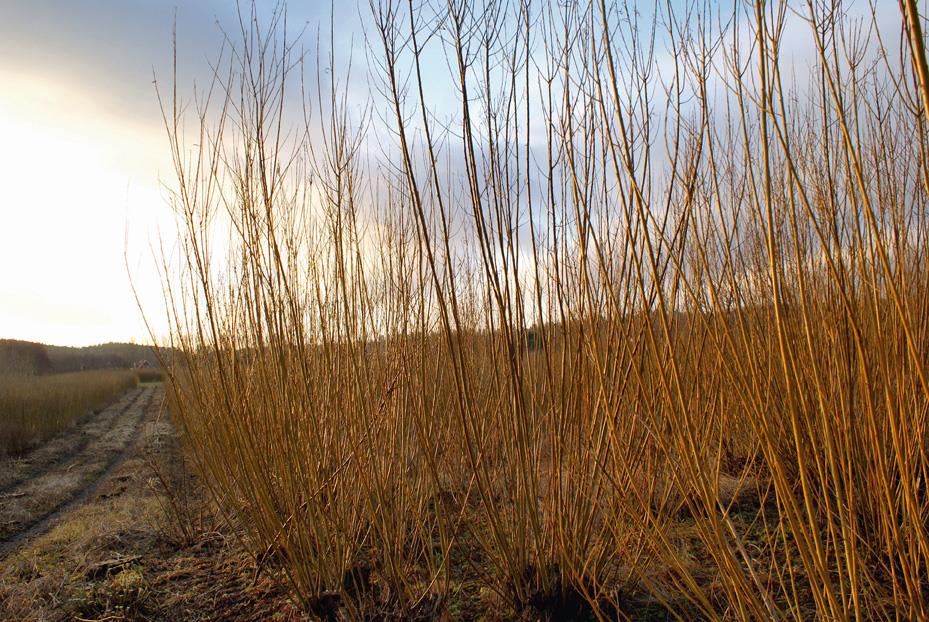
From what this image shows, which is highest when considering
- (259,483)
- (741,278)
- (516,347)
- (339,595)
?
(741,278)

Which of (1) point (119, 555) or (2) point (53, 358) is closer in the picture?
(1) point (119, 555)

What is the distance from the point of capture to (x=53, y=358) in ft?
77.4

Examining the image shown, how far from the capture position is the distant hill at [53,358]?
50.9ft

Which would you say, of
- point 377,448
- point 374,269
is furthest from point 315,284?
point 377,448

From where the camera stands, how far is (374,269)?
2127mm

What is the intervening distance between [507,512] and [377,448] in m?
0.51

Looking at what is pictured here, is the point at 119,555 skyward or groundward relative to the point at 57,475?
skyward

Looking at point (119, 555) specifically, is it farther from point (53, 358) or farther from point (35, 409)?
point (53, 358)

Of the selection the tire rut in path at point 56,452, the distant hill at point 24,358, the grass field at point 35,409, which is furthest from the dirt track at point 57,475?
the distant hill at point 24,358

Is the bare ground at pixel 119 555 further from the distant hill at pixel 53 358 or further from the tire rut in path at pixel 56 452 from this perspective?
the distant hill at pixel 53 358

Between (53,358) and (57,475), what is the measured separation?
2118 centimetres

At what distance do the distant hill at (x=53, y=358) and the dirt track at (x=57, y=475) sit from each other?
248cm

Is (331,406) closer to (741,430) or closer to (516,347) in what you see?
(516,347)

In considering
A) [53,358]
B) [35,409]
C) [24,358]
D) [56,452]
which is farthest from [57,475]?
[53,358]
